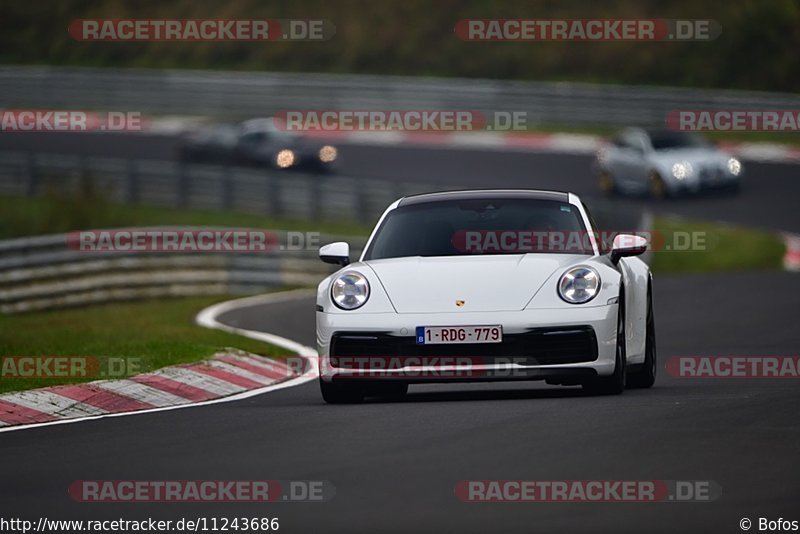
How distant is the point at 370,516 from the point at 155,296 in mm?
18055

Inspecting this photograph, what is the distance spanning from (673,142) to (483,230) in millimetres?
24754

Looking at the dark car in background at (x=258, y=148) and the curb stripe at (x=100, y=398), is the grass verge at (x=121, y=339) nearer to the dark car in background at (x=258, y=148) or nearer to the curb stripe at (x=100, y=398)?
the curb stripe at (x=100, y=398)

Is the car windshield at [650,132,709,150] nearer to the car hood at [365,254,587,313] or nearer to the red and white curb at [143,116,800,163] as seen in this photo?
the red and white curb at [143,116,800,163]

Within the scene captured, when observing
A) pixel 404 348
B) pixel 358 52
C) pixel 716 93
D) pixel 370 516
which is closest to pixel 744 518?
pixel 370 516

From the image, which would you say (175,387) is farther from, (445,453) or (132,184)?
(132,184)

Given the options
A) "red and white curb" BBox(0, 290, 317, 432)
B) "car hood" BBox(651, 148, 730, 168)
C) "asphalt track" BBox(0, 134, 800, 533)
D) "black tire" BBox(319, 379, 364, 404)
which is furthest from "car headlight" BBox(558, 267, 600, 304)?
"car hood" BBox(651, 148, 730, 168)

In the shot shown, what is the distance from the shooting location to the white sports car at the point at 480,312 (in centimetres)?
1052

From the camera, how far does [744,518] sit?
6.64 meters

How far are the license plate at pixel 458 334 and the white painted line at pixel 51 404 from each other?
2.19 meters

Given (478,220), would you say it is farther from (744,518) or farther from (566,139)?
(566,139)

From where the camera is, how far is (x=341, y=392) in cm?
1098

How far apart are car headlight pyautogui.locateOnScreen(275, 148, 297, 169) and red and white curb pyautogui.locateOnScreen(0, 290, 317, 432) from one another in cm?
2602

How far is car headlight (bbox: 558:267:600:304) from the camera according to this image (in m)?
10.7

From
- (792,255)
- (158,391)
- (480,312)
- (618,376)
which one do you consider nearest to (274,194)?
(792,255)
